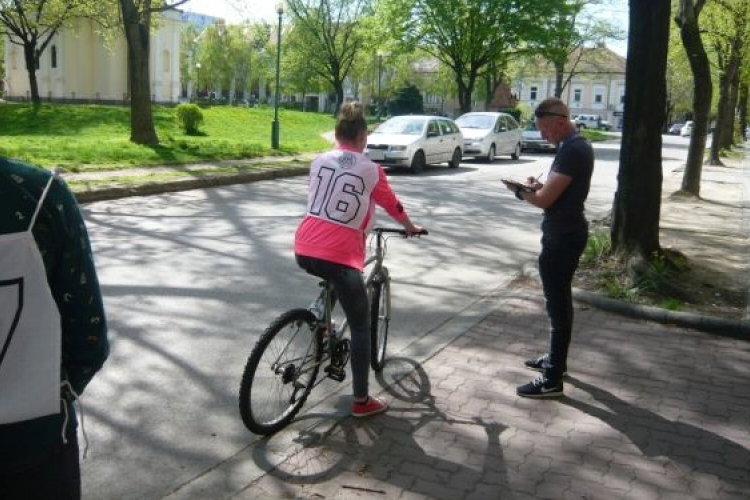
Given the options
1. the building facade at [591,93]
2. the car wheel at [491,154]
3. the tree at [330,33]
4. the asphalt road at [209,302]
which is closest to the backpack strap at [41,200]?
the asphalt road at [209,302]

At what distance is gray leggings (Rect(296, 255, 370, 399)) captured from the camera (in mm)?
4164

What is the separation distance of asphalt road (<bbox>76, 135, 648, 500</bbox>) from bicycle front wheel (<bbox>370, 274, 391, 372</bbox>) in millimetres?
269

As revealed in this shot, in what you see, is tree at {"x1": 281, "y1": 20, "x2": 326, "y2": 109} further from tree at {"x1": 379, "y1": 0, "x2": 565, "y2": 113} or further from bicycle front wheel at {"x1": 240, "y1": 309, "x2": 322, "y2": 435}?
bicycle front wheel at {"x1": 240, "y1": 309, "x2": 322, "y2": 435}

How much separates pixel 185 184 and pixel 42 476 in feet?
44.0

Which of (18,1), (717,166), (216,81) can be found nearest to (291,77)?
(216,81)

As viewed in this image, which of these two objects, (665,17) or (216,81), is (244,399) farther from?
(216,81)

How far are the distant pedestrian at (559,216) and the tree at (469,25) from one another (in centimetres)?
3460

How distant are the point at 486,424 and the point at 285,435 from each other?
114 centimetres

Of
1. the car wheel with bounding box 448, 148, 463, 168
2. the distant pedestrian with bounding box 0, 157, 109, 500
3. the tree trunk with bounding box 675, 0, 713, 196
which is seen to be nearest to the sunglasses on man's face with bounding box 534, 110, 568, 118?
the distant pedestrian with bounding box 0, 157, 109, 500

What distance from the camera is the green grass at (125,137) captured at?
17.8m

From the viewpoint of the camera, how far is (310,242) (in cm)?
415

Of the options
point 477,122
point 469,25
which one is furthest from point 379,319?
point 469,25

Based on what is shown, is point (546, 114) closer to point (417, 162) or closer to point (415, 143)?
point (415, 143)

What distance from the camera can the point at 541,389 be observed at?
Answer: 195 inches
